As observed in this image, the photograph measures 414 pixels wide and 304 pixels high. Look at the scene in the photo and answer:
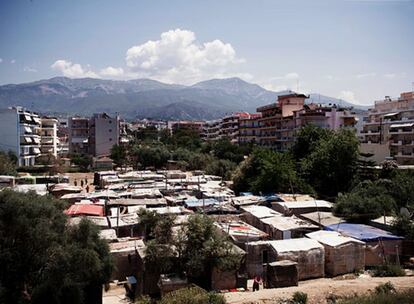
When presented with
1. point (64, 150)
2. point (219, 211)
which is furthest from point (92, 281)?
point (64, 150)

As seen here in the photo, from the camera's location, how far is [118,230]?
759 inches

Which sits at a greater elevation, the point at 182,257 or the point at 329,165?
the point at 329,165

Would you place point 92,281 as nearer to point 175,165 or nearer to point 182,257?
point 182,257

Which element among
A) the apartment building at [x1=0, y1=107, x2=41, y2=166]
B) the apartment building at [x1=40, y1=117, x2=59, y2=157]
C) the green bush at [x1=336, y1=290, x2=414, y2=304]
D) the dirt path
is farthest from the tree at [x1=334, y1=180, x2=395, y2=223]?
the apartment building at [x1=40, y1=117, x2=59, y2=157]

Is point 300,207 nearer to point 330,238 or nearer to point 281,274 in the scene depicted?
point 330,238

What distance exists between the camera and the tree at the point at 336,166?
31.0 m

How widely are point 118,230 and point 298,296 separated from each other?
10035 mm

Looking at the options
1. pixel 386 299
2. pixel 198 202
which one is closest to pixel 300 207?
pixel 198 202

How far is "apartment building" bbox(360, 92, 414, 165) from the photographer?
1780 inches

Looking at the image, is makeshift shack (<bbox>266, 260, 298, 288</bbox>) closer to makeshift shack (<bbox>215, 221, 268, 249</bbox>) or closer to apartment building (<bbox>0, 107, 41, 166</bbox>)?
makeshift shack (<bbox>215, 221, 268, 249</bbox>)

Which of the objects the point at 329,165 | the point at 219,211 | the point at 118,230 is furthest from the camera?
the point at 329,165

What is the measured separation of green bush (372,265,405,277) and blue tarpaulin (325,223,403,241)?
134cm

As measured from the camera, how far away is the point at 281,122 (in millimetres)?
61875

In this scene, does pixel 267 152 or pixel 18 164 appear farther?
pixel 18 164
